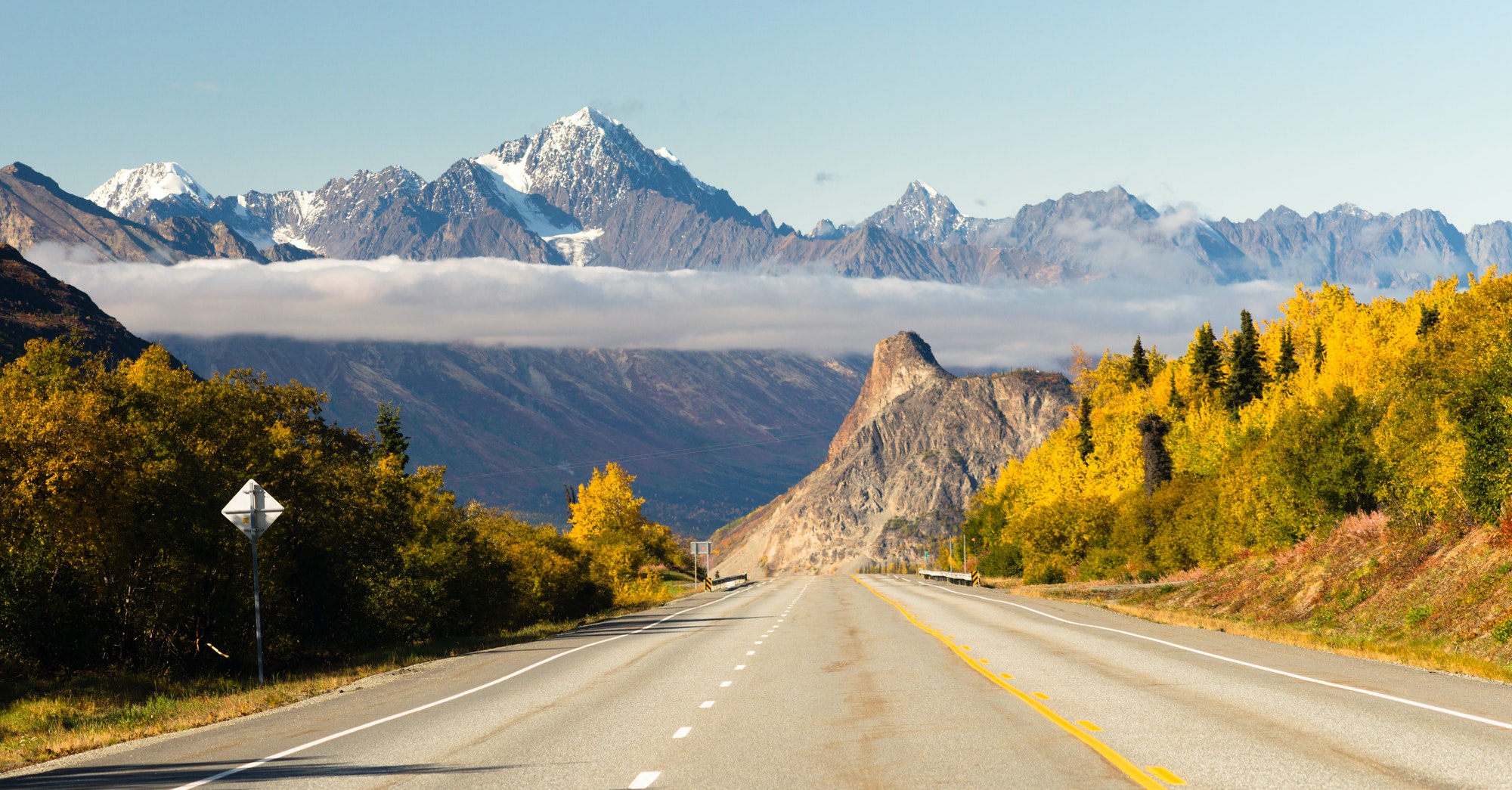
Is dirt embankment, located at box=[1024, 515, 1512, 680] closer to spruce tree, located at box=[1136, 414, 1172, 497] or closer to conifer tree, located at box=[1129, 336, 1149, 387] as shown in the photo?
spruce tree, located at box=[1136, 414, 1172, 497]

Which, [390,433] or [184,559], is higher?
[390,433]

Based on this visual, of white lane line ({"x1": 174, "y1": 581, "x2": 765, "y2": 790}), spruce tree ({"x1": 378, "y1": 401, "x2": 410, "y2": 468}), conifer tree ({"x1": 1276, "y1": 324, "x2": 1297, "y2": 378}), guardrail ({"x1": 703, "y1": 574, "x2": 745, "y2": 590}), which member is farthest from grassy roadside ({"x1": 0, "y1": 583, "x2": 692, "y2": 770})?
conifer tree ({"x1": 1276, "y1": 324, "x2": 1297, "y2": 378})

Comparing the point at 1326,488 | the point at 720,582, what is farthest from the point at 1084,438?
the point at 1326,488

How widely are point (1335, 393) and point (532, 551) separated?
129 feet

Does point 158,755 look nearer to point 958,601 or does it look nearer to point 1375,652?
point 1375,652

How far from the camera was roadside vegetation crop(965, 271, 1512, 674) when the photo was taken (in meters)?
33.3

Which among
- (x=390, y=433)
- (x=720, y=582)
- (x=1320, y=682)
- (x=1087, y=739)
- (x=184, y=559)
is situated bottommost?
(x=720, y=582)

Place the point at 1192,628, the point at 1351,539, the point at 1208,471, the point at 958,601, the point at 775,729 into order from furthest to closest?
the point at 1208,471
the point at 958,601
the point at 1351,539
the point at 1192,628
the point at 775,729

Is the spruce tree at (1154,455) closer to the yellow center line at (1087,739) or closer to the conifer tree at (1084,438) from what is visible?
the conifer tree at (1084,438)

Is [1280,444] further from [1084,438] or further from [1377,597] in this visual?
[1084,438]

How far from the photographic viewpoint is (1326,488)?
52.1 meters

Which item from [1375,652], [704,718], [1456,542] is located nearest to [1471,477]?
[1456,542]

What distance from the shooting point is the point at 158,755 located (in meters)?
14.8

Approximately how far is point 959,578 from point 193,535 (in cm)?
8367
